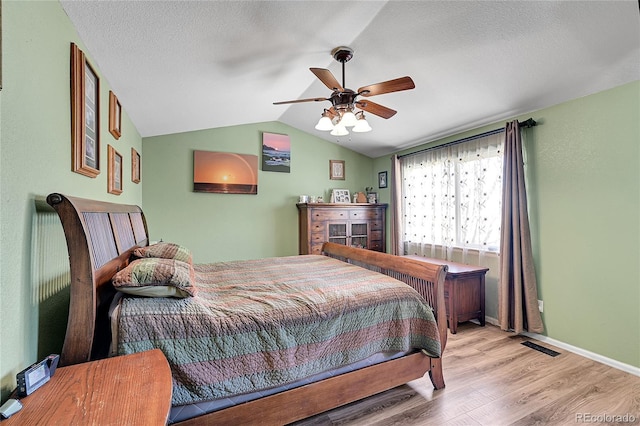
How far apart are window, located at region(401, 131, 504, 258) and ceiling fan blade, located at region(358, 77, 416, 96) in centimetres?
174

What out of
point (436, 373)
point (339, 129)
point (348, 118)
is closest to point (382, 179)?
point (339, 129)

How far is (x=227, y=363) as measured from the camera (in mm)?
1379

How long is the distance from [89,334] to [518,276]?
135 inches

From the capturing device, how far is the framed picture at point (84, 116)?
60.6 inches

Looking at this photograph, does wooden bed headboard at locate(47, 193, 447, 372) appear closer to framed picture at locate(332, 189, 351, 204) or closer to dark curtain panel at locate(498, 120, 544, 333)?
dark curtain panel at locate(498, 120, 544, 333)

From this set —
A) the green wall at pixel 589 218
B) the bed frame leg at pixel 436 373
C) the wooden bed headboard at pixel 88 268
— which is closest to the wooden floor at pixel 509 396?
the bed frame leg at pixel 436 373

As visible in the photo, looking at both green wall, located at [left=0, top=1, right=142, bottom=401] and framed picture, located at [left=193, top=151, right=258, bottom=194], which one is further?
framed picture, located at [left=193, top=151, right=258, bottom=194]

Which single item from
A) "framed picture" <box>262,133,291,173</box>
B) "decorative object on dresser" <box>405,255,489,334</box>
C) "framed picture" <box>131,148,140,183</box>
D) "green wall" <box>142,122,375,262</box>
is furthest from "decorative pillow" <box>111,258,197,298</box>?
"framed picture" <box>262,133,291,173</box>

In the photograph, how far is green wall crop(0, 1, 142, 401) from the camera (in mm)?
971

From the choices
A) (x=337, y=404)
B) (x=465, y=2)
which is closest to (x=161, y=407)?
(x=337, y=404)

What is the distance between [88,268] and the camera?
1.17 metres

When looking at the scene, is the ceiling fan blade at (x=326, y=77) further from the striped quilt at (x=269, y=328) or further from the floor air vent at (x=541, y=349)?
the floor air vent at (x=541, y=349)

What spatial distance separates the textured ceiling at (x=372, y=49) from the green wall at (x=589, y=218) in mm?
253

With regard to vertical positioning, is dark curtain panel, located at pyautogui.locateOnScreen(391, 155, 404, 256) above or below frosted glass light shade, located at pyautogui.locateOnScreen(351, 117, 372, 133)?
below
